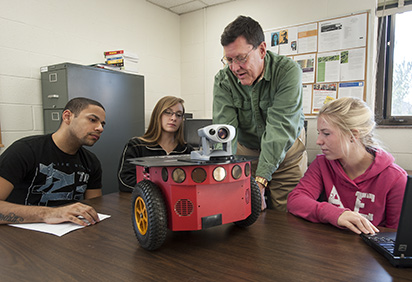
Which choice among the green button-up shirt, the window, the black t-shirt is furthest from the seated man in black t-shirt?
the window

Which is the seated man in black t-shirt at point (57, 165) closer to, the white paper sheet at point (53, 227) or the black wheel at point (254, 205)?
the white paper sheet at point (53, 227)

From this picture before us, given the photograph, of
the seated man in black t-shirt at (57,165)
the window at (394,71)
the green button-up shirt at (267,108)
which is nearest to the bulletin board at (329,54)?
the window at (394,71)

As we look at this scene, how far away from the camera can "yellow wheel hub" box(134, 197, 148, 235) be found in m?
0.79

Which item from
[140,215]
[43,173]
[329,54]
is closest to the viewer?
[140,215]

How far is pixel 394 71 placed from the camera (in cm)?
276

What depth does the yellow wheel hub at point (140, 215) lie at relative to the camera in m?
0.79

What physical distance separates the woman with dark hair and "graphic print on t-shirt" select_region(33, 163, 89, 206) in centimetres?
39

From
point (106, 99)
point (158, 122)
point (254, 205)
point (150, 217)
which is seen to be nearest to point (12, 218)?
point (150, 217)

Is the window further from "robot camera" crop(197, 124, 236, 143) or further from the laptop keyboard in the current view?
"robot camera" crop(197, 124, 236, 143)

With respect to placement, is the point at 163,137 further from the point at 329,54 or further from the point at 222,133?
the point at 329,54

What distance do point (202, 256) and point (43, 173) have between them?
1054mm

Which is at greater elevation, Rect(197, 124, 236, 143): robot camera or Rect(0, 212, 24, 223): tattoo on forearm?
Rect(197, 124, 236, 143): robot camera

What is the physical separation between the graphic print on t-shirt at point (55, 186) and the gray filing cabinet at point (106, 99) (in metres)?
1.06

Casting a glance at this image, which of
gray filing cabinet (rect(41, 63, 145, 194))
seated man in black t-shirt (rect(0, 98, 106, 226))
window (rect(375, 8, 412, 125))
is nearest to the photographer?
seated man in black t-shirt (rect(0, 98, 106, 226))
